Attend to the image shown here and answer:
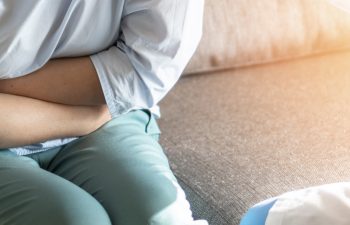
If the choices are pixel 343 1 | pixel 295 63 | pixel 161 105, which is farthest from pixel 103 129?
pixel 295 63

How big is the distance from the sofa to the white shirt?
20 centimetres

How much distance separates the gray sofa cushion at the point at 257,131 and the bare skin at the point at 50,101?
0.22 meters

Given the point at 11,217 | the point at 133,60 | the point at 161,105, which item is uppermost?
the point at 133,60

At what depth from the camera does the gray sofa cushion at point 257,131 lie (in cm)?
99

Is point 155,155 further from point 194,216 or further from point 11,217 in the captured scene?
point 11,217

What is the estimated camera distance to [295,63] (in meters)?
1.47

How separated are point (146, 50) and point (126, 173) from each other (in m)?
0.21

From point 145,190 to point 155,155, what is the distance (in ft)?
0.36

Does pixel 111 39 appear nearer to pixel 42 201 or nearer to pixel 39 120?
pixel 39 120

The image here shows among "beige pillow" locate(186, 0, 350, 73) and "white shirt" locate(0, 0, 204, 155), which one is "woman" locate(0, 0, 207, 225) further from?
"beige pillow" locate(186, 0, 350, 73)

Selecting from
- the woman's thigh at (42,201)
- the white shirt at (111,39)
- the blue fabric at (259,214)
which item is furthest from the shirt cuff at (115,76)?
the blue fabric at (259,214)

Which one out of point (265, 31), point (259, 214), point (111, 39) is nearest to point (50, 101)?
point (111, 39)

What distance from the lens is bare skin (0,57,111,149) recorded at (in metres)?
0.94

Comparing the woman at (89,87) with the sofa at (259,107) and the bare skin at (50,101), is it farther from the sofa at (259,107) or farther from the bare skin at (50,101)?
the sofa at (259,107)
